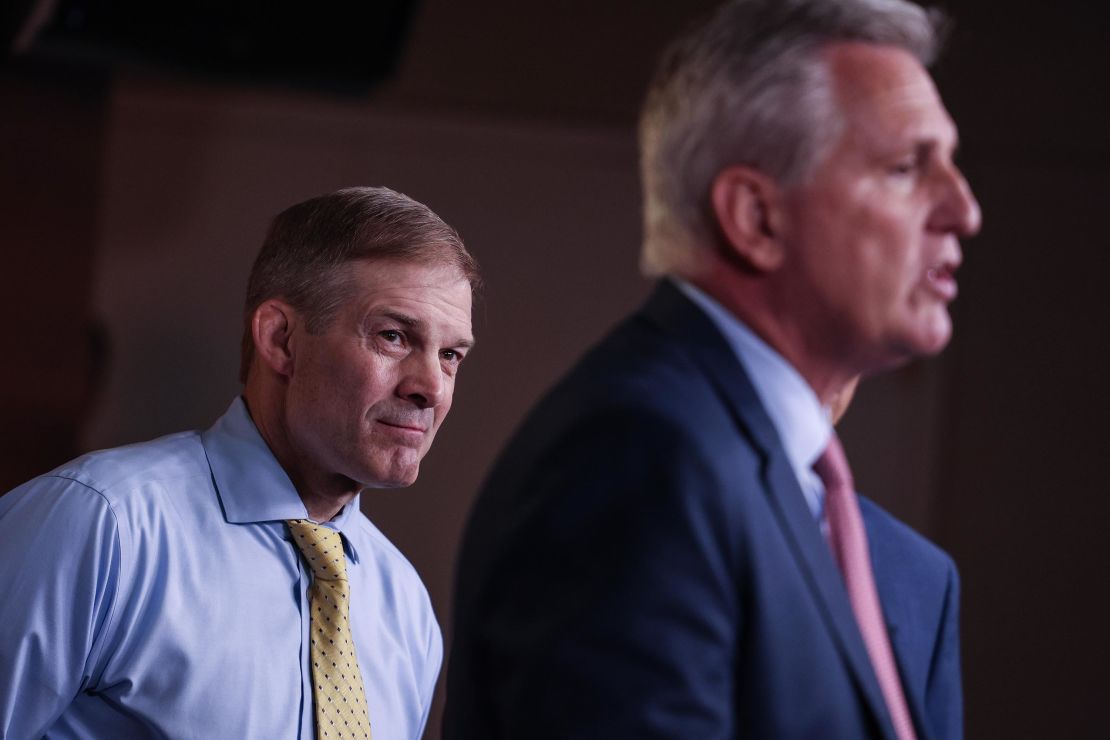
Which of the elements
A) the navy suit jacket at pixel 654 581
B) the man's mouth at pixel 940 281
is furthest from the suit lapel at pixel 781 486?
the man's mouth at pixel 940 281

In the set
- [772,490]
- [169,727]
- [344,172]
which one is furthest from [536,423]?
[344,172]

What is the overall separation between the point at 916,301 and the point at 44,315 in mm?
2523

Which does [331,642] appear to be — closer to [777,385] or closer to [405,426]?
[405,426]

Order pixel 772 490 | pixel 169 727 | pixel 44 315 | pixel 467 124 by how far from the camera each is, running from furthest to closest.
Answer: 1. pixel 467 124
2. pixel 44 315
3. pixel 169 727
4. pixel 772 490

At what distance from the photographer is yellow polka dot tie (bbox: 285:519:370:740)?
148 centimetres

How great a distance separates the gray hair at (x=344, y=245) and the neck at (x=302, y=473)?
0.12 metres

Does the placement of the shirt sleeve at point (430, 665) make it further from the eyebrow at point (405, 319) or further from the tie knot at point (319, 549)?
the eyebrow at point (405, 319)

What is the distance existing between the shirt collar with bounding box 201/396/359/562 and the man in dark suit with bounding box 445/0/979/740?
665 millimetres

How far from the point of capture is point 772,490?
2.80 feet

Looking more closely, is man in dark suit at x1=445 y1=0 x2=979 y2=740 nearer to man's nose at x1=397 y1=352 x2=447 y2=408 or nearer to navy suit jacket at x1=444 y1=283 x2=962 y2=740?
navy suit jacket at x1=444 y1=283 x2=962 y2=740

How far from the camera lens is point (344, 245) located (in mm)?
1638

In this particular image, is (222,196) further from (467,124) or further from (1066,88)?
(1066,88)

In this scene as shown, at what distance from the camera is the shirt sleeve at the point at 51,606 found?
1.36 m

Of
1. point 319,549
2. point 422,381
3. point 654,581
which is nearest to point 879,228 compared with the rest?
point 654,581
